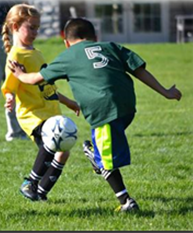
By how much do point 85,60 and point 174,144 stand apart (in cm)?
369

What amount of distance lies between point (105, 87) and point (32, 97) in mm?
970

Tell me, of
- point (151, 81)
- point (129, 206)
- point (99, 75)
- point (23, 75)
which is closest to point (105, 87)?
point (99, 75)

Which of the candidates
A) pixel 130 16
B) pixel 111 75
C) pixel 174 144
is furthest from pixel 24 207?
pixel 130 16

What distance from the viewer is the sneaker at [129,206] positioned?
5605 millimetres

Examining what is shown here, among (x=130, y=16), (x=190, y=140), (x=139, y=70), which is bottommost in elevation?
(x=130, y=16)

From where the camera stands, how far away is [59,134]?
5859mm

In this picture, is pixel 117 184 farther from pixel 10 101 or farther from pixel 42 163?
pixel 10 101

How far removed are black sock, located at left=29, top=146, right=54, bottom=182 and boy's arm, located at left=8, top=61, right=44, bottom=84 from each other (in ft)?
2.16

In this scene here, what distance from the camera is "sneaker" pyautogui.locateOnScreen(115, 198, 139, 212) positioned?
5.61 meters

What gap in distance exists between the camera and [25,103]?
631 centimetres

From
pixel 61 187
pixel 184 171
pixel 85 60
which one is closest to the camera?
pixel 85 60

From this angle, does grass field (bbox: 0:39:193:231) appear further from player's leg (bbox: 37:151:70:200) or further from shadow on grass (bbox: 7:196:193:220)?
player's leg (bbox: 37:151:70:200)

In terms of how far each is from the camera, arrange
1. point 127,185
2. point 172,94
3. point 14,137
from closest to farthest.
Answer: point 172,94 → point 127,185 → point 14,137

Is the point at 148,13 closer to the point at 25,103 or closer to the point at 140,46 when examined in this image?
the point at 140,46
